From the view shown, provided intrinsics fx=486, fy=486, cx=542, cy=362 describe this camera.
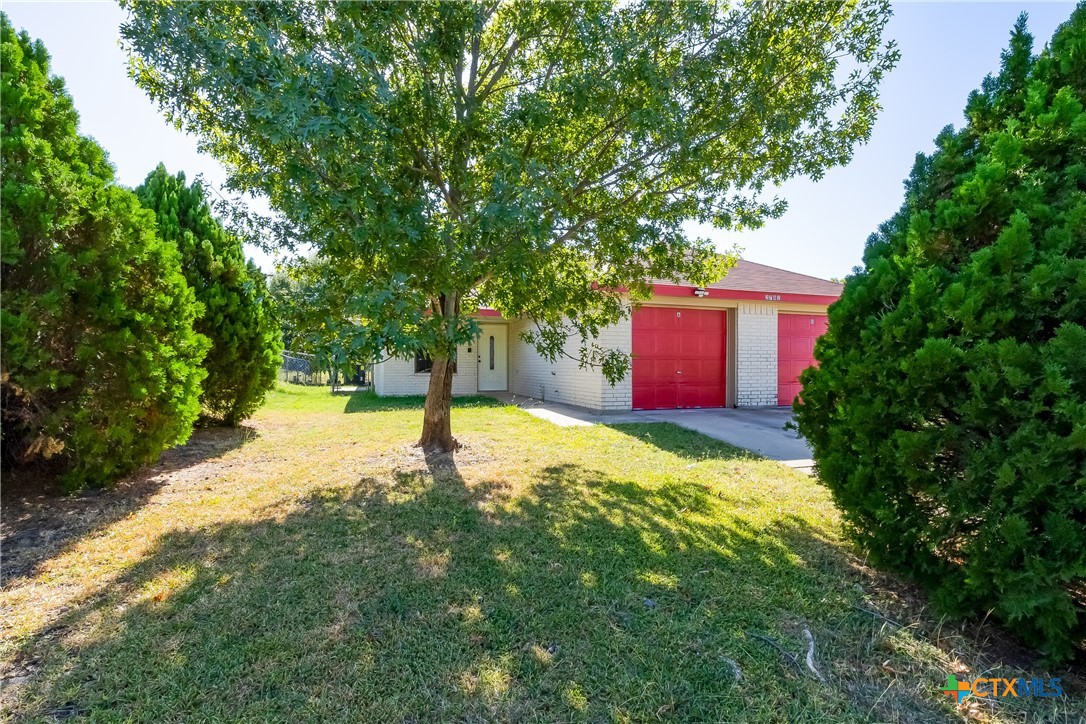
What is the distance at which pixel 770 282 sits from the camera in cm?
1169

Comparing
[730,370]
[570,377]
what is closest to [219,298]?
[570,377]

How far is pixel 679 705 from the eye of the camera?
1892 millimetres

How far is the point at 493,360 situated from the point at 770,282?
8018 millimetres

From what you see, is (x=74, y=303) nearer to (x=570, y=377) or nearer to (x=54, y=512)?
(x=54, y=512)

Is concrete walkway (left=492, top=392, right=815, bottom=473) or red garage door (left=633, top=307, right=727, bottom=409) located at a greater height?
red garage door (left=633, top=307, right=727, bottom=409)

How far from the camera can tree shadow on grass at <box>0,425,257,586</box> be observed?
3.20 meters

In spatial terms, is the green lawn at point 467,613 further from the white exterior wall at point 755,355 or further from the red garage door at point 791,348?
the red garage door at point 791,348

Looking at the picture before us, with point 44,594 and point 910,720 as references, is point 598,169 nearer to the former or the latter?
point 910,720

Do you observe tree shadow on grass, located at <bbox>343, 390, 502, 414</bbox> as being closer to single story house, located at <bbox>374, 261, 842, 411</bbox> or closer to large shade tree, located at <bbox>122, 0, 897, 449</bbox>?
single story house, located at <bbox>374, 261, 842, 411</bbox>

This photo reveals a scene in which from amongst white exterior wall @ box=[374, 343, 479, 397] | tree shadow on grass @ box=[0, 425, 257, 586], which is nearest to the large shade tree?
tree shadow on grass @ box=[0, 425, 257, 586]

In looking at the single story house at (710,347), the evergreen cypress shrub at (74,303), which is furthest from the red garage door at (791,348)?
the evergreen cypress shrub at (74,303)

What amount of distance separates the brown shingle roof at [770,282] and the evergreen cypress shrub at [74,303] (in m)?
7.93

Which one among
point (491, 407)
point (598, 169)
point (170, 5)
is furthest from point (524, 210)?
point (491, 407)

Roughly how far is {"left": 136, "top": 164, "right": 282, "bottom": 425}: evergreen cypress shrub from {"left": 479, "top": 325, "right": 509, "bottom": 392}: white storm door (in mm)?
7576
